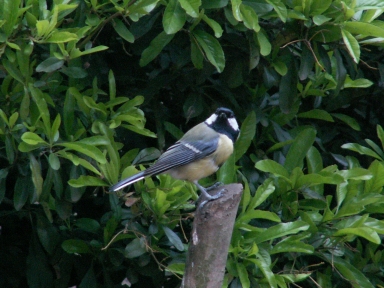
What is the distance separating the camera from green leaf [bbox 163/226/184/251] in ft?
10.9

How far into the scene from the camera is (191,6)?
10.3ft

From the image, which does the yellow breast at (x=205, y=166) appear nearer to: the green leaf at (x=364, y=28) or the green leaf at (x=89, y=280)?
the green leaf at (x=89, y=280)

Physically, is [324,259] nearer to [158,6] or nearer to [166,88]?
[166,88]

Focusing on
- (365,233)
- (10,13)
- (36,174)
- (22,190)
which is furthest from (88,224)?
(365,233)

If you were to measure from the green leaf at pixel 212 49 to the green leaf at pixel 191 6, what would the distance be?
25 centimetres

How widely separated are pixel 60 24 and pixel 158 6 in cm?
52

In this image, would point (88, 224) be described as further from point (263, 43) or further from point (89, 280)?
point (263, 43)

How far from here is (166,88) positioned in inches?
158

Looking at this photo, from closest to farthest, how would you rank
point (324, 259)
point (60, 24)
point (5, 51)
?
1. point (5, 51)
2. point (60, 24)
3. point (324, 259)

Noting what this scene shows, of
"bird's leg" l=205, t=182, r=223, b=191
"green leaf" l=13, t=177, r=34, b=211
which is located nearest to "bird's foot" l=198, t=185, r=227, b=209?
"bird's leg" l=205, t=182, r=223, b=191

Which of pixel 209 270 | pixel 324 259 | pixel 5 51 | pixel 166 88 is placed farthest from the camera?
pixel 166 88

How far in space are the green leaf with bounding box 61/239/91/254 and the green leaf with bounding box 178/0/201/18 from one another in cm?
128

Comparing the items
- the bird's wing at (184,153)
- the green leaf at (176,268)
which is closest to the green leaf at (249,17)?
the bird's wing at (184,153)

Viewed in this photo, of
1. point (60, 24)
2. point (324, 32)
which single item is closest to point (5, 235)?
point (60, 24)
